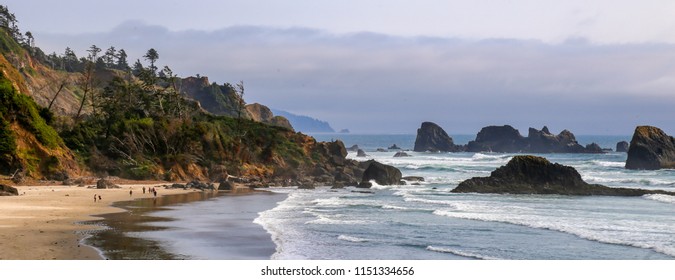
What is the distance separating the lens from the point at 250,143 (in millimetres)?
78062

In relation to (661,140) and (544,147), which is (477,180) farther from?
(544,147)

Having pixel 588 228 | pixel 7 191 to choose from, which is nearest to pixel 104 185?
pixel 7 191

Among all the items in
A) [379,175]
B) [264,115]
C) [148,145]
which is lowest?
[379,175]

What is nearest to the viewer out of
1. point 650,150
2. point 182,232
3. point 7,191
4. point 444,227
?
point 182,232

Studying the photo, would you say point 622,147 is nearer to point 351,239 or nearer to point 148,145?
point 148,145

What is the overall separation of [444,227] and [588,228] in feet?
23.0

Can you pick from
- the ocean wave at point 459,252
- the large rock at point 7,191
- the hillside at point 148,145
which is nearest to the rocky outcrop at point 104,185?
the hillside at point 148,145

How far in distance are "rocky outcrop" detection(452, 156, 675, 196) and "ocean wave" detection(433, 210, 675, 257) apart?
17.3m

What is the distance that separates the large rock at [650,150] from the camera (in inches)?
3661

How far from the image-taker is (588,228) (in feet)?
113

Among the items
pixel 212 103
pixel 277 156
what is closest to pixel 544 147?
pixel 212 103

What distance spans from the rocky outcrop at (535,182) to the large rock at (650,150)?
132 ft

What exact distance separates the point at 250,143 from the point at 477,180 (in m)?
28.1

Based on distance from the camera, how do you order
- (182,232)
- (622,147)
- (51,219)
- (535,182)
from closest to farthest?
(182,232)
(51,219)
(535,182)
(622,147)
